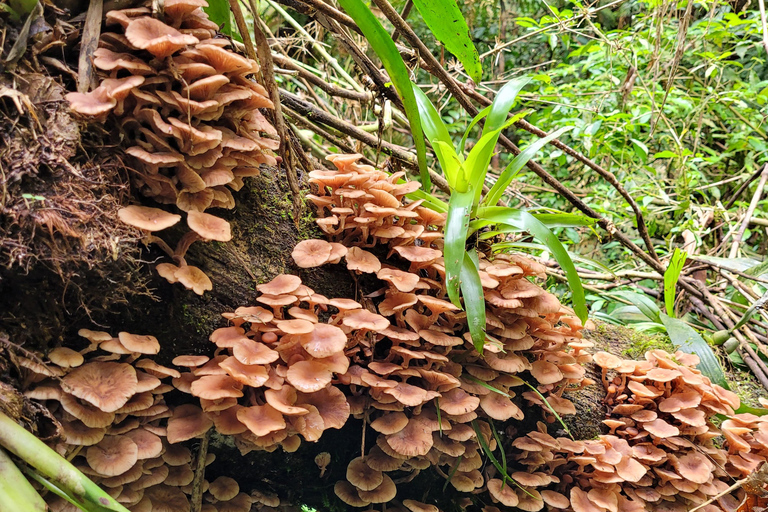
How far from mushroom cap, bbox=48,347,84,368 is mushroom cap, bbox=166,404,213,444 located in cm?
34

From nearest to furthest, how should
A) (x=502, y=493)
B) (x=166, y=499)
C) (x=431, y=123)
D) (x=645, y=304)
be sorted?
(x=166, y=499)
(x=502, y=493)
(x=431, y=123)
(x=645, y=304)

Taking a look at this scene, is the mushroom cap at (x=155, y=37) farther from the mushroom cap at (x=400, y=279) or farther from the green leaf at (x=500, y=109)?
the green leaf at (x=500, y=109)

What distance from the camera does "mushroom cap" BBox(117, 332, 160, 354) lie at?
138 cm

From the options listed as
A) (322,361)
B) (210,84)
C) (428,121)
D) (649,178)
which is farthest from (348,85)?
(649,178)

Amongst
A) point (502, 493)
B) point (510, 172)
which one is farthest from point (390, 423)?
point (510, 172)

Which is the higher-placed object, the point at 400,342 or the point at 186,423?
the point at 400,342

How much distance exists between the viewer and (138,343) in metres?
1.40

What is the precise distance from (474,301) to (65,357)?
4.25 feet

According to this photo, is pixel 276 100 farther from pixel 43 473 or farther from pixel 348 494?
pixel 348 494

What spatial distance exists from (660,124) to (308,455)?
5.17m

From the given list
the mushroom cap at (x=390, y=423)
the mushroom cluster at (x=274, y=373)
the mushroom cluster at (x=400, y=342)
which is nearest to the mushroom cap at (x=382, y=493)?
the mushroom cluster at (x=400, y=342)

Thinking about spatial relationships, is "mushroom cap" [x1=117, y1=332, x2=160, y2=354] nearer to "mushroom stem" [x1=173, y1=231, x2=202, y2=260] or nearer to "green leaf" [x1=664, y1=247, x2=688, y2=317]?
"mushroom stem" [x1=173, y1=231, x2=202, y2=260]

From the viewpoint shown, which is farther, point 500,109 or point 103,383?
point 500,109

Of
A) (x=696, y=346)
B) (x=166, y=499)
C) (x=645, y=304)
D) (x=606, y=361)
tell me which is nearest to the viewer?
(x=166, y=499)
